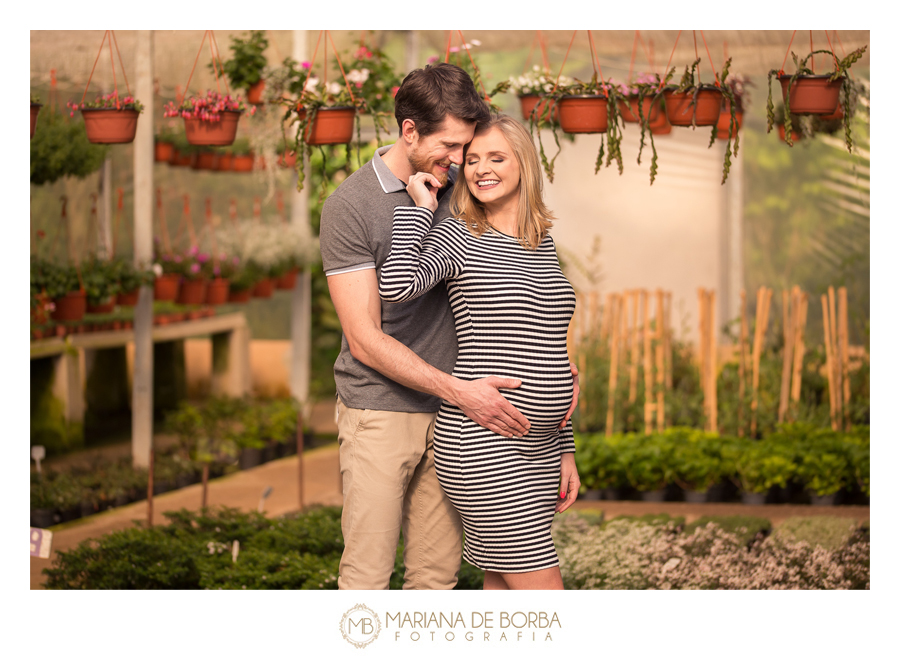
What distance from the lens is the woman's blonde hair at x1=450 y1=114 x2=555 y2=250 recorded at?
227 centimetres

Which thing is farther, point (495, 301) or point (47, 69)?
point (47, 69)

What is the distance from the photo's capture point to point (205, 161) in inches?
250

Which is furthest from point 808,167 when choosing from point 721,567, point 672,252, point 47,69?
point 47,69

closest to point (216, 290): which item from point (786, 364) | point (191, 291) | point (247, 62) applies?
point (191, 291)

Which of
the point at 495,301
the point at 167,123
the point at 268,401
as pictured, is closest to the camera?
the point at 495,301

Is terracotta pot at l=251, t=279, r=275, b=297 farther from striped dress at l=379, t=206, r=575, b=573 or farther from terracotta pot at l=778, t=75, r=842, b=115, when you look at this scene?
striped dress at l=379, t=206, r=575, b=573

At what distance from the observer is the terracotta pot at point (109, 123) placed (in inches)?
142

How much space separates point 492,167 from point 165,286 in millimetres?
3685

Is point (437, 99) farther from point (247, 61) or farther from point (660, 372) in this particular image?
point (660, 372)

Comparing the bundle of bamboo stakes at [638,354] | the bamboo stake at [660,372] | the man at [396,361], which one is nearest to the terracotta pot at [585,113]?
the man at [396,361]
